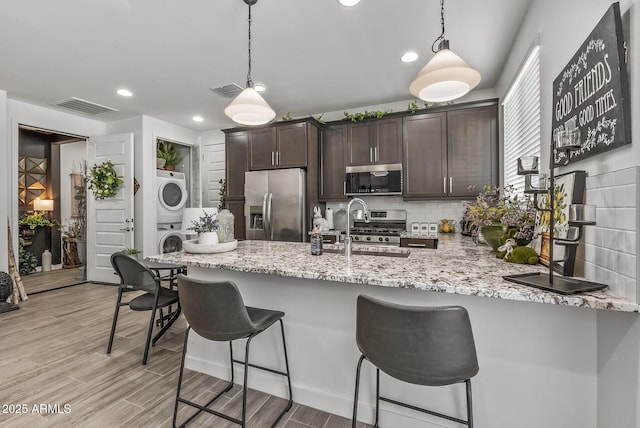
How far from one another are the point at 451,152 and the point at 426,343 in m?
3.13

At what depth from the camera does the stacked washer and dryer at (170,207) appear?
199 inches

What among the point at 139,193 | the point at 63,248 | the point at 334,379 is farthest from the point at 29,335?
the point at 63,248

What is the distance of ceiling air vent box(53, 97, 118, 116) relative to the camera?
408 cm

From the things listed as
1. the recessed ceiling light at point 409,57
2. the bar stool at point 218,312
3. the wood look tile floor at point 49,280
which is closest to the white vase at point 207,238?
the bar stool at point 218,312

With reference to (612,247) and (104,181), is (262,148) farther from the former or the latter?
(612,247)

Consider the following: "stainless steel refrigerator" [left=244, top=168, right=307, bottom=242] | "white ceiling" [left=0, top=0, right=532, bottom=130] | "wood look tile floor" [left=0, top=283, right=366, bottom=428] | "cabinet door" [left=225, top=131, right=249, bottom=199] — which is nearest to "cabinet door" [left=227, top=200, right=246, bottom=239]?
"cabinet door" [left=225, top=131, right=249, bottom=199]

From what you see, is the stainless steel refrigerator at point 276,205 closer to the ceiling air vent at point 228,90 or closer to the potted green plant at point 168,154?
the ceiling air vent at point 228,90

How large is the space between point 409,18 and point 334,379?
2.64m

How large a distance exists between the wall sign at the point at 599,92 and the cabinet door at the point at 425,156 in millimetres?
2190

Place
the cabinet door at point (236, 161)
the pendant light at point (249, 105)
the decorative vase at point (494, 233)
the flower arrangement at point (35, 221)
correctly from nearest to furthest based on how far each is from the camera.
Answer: the decorative vase at point (494, 233) → the pendant light at point (249, 105) → the cabinet door at point (236, 161) → the flower arrangement at point (35, 221)

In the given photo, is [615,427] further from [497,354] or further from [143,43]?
[143,43]

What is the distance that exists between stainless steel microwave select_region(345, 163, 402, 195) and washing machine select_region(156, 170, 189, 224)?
3108 millimetres

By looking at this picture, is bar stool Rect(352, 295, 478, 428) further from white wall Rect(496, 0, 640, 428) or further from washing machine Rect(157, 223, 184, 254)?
washing machine Rect(157, 223, 184, 254)

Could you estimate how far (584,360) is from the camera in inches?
51.3
